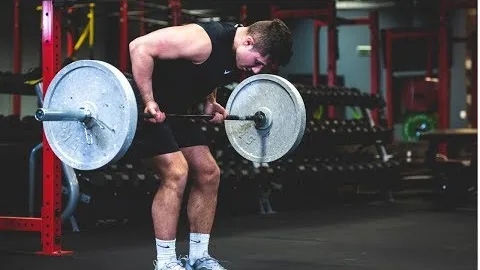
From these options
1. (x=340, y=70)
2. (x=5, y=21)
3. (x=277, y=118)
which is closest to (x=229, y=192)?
(x=277, y=118)

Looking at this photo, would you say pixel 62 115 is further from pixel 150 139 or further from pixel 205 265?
pixel 205 265

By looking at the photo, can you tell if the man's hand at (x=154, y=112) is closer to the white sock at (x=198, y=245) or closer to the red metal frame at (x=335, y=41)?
the white sock at (x=198, y=245)

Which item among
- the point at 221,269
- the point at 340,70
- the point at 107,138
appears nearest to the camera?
the point at 107,138

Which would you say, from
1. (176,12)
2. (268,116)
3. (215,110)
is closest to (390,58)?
(176,12)

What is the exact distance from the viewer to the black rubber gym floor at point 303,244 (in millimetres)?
3730

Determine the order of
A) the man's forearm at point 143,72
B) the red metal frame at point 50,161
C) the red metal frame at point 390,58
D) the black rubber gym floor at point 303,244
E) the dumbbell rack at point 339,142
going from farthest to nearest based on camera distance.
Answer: the red metal frame at point 390,58 → the dumbbell rack at point 339,142 → the red metal frame at point 50,161 → the black rubber gym floor at point 303,244 → the man's forearm at point 143,72

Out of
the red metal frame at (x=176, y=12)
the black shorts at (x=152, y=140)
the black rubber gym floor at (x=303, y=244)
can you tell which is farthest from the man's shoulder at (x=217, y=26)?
the red metal frame at (x=176, y=12)

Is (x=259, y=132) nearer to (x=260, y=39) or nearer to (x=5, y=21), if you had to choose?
(x=260, y=39)

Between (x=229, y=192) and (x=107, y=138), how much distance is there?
3.48 m

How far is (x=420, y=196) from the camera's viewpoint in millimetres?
7863

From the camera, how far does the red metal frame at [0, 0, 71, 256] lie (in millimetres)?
3900

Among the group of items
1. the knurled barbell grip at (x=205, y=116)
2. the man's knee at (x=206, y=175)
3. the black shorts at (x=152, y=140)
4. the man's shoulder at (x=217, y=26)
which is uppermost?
the man's shoulder at (x=217, y=26)

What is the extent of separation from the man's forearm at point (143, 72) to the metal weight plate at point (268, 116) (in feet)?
2.18

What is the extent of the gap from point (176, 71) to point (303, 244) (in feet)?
5.46
